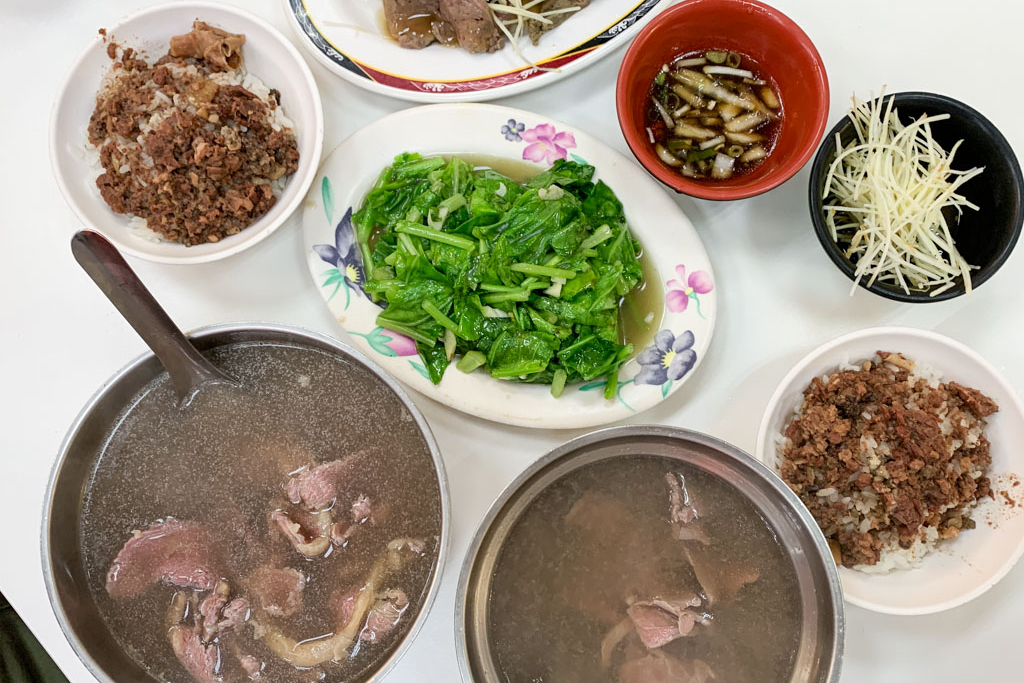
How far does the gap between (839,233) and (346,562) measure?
4.79 feet

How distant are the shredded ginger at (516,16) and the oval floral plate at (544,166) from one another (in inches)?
6.8

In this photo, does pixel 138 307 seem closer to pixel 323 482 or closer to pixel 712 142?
pixel 323 482

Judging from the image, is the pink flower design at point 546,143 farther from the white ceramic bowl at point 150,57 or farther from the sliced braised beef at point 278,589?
the sliced braised beef at point 278,589

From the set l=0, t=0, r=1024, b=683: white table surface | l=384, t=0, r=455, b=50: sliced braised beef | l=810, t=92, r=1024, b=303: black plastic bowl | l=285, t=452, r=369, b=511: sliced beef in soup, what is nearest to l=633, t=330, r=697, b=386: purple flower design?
l=0, t=0, r=1024, b=683: white table surface

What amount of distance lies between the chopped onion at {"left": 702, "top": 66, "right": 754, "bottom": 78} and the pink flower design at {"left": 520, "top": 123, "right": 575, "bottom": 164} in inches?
15.4

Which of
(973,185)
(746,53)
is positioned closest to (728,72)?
(746,53)

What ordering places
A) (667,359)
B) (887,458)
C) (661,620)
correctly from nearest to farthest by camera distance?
(661,620)
(887,458)
(667,359)

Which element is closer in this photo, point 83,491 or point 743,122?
point 83,491

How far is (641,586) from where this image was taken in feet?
5.16

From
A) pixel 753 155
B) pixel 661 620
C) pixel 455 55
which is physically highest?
pixel 455 55

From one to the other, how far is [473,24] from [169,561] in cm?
151

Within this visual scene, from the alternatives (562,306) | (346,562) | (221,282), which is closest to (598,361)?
(562,306)

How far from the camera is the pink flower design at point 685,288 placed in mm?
1890

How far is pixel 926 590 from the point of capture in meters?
1.79
